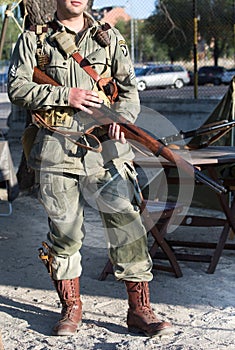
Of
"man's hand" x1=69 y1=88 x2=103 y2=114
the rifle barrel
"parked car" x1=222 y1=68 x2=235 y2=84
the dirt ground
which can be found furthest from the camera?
"parked car" x1=222 y1=68 x2=235 y2=84

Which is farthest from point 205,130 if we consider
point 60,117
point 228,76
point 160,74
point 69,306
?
point 160,74

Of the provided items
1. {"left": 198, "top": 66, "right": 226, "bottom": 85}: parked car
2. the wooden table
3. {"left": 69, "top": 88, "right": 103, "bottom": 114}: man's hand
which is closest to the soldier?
{"left": 69, "top": 88, "right": 103, "bottom": 114}: man's hand

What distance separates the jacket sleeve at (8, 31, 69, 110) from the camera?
3.58 meters

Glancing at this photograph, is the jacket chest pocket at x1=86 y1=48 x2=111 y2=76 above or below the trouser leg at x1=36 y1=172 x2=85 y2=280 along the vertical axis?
above

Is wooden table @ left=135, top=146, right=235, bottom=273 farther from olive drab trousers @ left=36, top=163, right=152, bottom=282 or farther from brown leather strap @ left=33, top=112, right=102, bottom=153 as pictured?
brown leather strap @ left=33, top=112, right=102, bottom=153

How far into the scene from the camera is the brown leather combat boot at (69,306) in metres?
3.88

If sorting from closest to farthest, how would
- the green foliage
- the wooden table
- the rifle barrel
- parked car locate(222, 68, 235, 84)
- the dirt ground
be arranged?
the dirt ground
the wooden table
the rifle barrel
the green foliage
parked car locate(222, 68, 235, 84)

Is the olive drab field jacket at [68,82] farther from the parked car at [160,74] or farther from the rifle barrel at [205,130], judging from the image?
the parked car at [160,74]

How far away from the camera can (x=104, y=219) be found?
3838mm

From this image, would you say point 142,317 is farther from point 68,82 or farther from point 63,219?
point 68,82

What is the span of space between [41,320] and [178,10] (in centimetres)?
1163

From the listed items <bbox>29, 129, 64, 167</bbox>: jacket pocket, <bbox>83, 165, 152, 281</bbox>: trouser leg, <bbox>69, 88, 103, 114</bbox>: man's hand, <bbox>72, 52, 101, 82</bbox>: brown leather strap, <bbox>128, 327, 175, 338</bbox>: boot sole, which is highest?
<bbox>72, 52, 101, 82</bbox>: brown leather strap

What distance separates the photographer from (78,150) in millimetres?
3721

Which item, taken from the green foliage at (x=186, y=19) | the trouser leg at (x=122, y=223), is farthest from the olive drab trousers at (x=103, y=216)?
the green foliage at (x=186, y=19)
